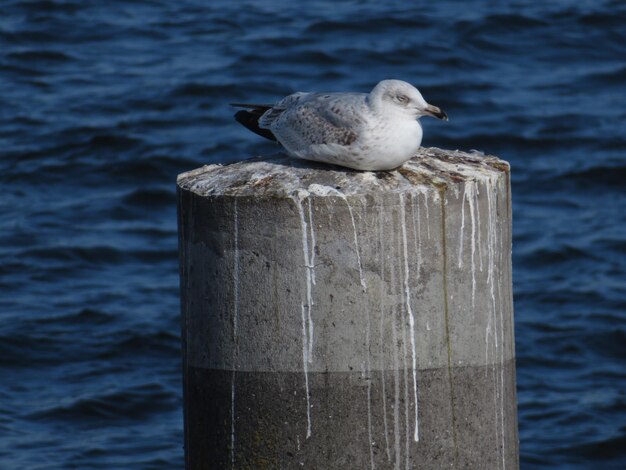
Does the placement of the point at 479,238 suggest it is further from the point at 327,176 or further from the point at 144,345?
the point at 144,345

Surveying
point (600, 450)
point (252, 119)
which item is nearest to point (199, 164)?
point (600, 450)

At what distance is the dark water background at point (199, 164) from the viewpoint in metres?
8.60

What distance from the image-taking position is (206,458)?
4.49 meters

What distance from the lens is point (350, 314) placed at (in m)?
4.16

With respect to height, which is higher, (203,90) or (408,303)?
(203,90)

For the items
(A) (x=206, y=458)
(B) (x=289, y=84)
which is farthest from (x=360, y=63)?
(A) (x=206, y=458)

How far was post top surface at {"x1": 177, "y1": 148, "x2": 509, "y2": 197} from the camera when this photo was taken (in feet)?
13.9

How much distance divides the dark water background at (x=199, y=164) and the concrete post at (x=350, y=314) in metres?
3.62

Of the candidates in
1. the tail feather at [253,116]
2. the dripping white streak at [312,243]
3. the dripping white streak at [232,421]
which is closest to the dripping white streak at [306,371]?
the dripping white streak at [312,243]

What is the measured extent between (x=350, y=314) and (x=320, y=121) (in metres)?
0.83

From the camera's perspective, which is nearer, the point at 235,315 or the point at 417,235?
the point at 417,235

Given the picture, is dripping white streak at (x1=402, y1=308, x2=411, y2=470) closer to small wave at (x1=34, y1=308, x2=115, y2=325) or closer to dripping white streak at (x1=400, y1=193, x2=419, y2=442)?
dripping white streak at (x1=400, y1=193, x2=419, y2=442)

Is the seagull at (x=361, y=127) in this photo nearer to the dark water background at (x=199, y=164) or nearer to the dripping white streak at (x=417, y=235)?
the dripping white streak at (x=417, y=235)

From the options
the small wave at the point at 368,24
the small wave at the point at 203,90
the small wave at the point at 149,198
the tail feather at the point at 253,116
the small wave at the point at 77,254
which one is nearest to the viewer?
the tail feather at the point at 253,116
